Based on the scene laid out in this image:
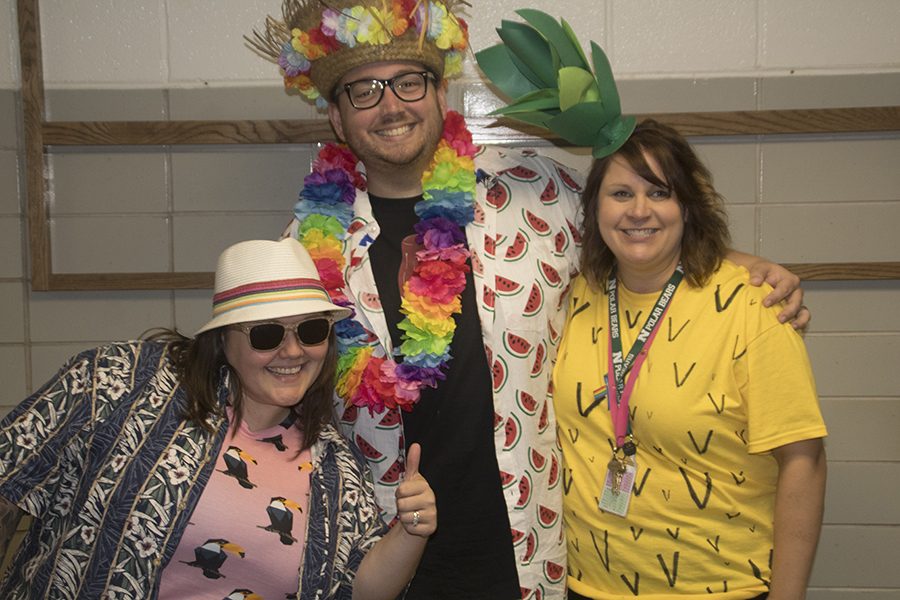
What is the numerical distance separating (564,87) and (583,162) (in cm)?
86

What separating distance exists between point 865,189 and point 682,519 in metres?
1.54

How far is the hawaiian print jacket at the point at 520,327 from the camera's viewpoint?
2.06 meters

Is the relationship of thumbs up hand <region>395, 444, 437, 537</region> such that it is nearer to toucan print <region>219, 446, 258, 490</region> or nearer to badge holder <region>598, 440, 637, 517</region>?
toucan print <region>219, 446, 258, 490</region>

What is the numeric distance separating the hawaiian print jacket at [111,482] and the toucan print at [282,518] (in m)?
0.05

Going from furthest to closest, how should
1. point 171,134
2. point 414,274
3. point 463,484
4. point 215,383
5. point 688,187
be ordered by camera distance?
point 171,134 → point 414,274 → point 463,484 → point 688,187 → point 215,383

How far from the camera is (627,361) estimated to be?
1936 mm

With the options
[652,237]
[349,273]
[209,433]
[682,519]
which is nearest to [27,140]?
[349,273]

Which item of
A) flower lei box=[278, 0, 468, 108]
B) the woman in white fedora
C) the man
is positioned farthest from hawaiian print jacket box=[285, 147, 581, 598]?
flower lei box=[278, 0, 468, 108]

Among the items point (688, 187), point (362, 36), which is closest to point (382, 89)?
point (362, 36)

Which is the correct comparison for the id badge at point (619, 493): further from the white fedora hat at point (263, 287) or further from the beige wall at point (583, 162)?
the beige wall at point (583, 162)

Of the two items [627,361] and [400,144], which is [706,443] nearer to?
[627,361]

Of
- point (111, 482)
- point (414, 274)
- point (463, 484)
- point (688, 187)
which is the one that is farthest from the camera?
point (414, 274)

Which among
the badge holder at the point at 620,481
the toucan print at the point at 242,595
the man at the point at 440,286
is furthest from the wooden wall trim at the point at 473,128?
the toucan print at the point at 242,595

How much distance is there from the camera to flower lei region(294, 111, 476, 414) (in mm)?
2068
